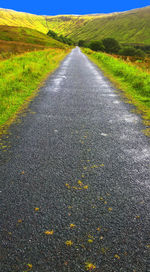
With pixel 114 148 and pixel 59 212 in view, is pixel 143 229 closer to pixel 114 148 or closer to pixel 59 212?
pixel 59 212

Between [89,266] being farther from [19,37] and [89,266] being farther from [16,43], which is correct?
[19,37]

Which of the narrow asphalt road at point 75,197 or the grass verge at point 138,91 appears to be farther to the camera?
the grass verge at point 138,91

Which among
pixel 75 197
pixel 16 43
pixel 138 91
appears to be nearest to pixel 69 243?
pixel 75 197

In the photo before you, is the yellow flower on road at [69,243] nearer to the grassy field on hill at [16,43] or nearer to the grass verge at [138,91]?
the grass verge at [138,91]

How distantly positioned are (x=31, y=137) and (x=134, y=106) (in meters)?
4.15

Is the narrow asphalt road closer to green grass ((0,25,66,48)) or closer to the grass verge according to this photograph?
the grass verge

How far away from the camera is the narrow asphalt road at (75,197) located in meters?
2.03

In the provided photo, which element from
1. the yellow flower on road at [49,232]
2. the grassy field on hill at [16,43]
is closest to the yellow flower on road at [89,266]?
the yellow flower on road at [49,232]

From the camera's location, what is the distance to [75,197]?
2812 millimetres

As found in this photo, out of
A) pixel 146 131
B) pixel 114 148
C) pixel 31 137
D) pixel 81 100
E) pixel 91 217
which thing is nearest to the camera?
pixel 91 217

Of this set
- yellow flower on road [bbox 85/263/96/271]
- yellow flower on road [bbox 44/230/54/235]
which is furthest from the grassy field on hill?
yellow flower on road [bbox 85/263/96/271]

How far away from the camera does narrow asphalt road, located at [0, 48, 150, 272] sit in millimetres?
2027

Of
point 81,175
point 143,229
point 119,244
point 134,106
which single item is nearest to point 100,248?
point 119,244

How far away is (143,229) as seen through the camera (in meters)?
2.32
